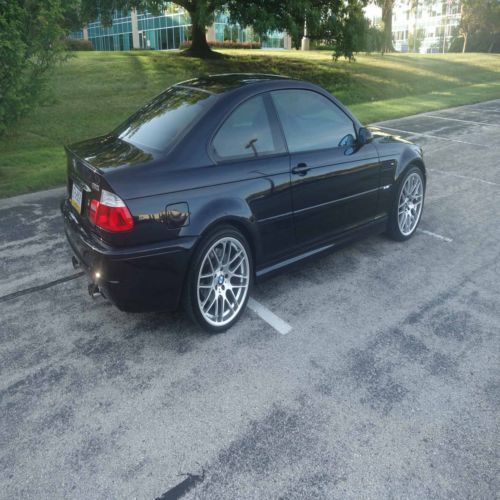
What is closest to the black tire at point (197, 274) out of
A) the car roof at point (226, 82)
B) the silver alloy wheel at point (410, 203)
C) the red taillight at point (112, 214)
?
the red taillight at point (112, 214)

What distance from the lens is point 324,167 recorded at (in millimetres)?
4219

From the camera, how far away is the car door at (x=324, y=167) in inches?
159

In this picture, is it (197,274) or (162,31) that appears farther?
(162,31)

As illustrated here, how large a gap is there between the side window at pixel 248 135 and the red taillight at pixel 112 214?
2.73ft

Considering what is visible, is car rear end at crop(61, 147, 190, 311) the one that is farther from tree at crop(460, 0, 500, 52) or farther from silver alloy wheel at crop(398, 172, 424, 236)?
tree at crop(460, 0, 500, 52)

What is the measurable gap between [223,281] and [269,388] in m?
0.92

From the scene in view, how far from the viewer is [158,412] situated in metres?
2.92

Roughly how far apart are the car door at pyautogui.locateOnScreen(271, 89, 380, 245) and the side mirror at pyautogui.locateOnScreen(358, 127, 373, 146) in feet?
0.16

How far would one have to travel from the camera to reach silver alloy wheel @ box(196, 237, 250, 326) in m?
3.59

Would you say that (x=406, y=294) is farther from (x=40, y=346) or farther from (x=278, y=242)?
(x=40, y=346)

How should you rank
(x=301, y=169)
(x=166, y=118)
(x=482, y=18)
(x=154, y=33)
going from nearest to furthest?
(x=166, y=118) < (x=301, y=169) < (x=482, y=18) < (x=154, y=33)

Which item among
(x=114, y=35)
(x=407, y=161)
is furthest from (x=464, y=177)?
(x=114, y=35)

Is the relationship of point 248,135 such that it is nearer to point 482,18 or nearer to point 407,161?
point 407,161

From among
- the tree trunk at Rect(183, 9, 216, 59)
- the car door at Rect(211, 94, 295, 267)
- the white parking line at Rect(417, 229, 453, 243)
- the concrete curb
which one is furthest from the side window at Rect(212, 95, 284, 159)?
the tree trunk at Rect(183, 9, 216, 59)
